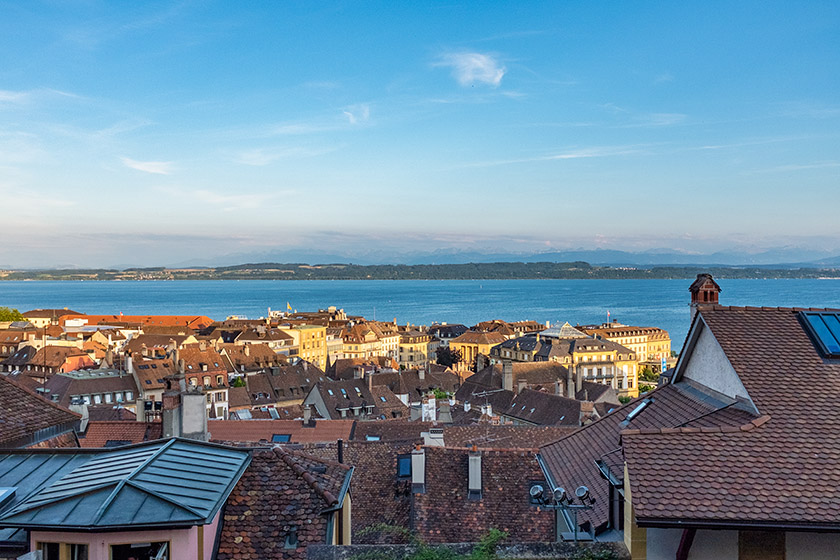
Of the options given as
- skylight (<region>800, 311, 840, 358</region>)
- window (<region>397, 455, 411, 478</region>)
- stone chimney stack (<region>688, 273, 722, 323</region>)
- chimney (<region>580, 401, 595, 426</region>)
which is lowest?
chimney (<region>580, 401, 595, 426</region>)

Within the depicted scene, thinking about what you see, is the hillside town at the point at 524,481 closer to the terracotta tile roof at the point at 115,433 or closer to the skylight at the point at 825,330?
the skylight at the point at 825,330

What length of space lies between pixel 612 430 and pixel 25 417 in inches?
Result: 462

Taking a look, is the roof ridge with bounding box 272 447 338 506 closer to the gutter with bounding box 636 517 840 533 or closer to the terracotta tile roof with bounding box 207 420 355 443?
the gutter with bounding box 636 517 840 533

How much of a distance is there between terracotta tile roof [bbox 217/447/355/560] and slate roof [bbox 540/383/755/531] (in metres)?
4.14

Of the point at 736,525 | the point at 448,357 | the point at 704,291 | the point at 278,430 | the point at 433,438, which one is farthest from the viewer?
the point at 448,357

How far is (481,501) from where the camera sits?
18.1 meters

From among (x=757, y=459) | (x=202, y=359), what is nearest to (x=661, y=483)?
(x=757, y=459)

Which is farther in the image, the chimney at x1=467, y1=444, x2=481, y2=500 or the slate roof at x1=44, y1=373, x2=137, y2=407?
the slate roof at x1=44, y1=373, x2=137, y2=407

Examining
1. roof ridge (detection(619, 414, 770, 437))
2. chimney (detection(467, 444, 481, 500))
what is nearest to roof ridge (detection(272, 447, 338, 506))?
roof ridge (detection(619, 414, 770, 437))

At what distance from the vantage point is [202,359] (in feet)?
257

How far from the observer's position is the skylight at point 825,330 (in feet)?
33.4

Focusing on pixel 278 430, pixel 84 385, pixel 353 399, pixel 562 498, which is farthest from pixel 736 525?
pixel 84 385

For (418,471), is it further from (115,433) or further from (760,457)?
(115,433)

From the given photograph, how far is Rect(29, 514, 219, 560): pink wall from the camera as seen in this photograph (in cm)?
833
